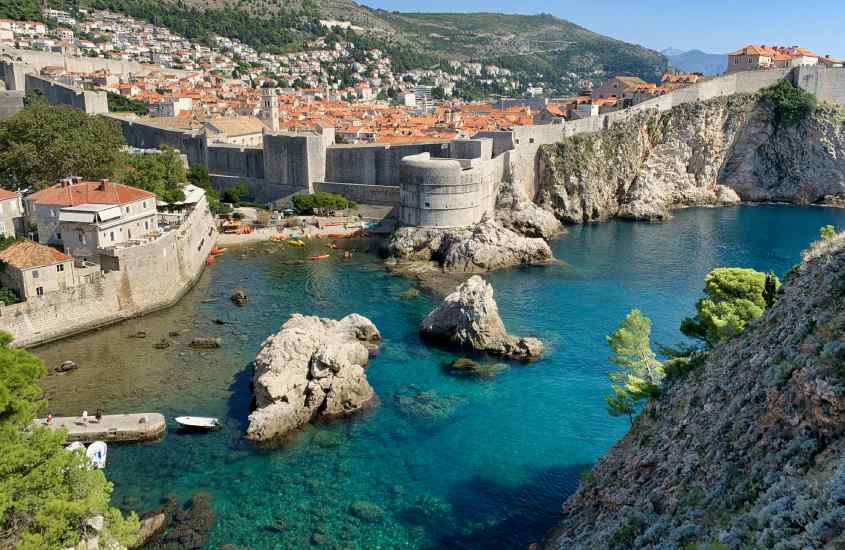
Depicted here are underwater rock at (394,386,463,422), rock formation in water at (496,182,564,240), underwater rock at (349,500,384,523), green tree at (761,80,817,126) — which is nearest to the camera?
underwater rock at (349,500,384,523)

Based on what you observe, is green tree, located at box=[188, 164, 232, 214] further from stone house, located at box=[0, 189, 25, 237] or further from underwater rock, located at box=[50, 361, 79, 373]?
underwater rock, located at box=[50, 361, 79, 373]

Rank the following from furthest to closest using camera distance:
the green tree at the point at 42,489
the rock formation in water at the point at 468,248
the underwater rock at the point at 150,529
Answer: the rock formation in water at the point at 468,248 → the underwater rock at the point at 150,529 → the green tree at the point at 42,489

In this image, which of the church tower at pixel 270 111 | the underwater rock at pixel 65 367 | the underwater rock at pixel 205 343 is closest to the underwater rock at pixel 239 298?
the underwater rock at pixel 205 343

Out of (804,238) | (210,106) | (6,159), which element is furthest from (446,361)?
(210,106)

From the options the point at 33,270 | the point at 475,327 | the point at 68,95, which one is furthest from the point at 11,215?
the point at 68,95

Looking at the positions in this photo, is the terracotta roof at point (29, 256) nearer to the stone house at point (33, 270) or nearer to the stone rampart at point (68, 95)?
the stone house at point (33, 270)

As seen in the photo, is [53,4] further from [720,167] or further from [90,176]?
[720,167]

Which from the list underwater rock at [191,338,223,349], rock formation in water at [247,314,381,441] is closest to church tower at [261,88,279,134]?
underwater rock at [191,338,223,349]
